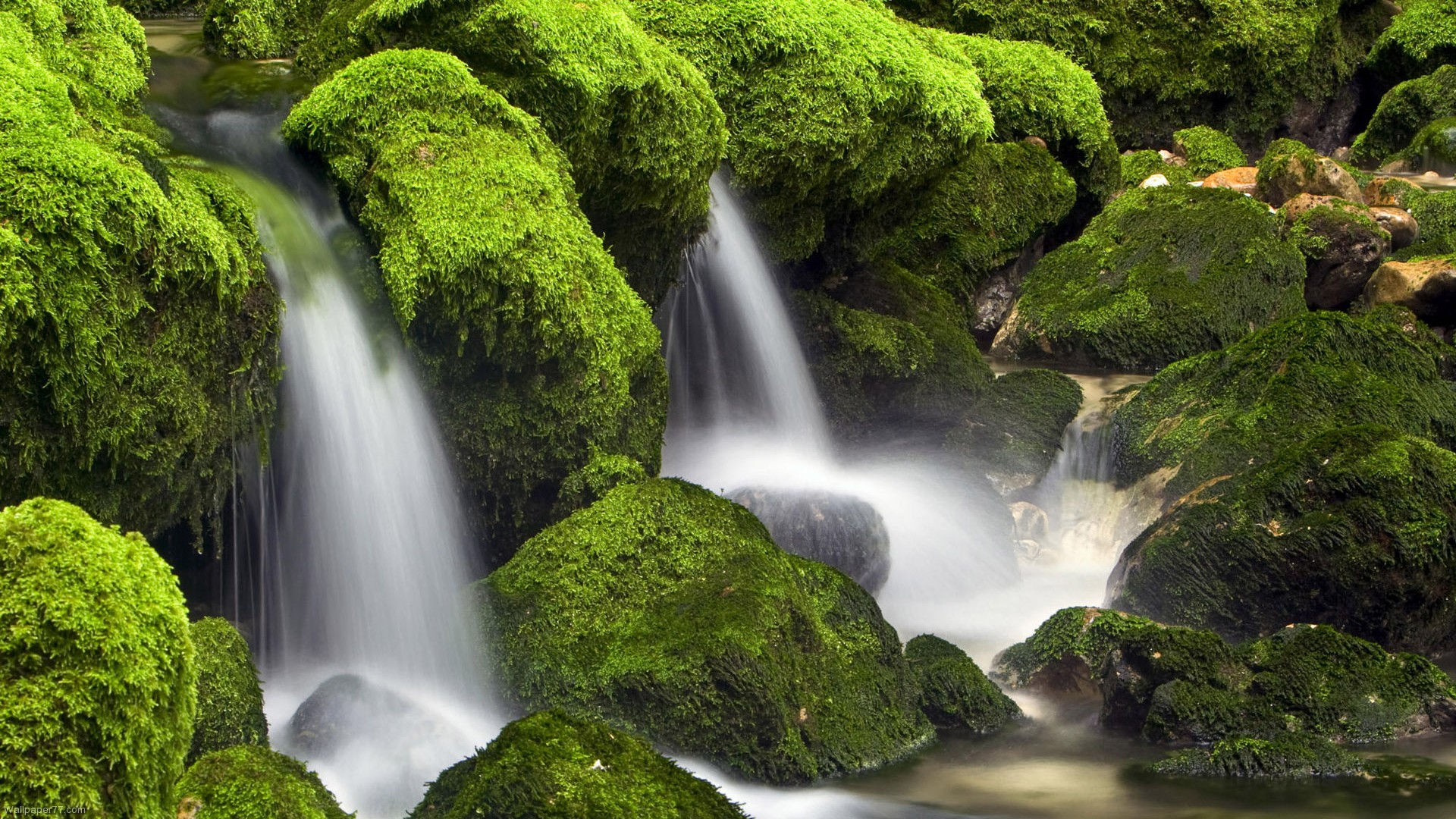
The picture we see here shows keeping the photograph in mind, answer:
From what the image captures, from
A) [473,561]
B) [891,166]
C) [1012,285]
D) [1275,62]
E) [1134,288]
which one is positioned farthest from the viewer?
[1275,62]

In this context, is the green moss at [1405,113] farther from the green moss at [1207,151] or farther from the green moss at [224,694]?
the green moss at [224,694]

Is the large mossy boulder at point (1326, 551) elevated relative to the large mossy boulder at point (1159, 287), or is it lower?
lower

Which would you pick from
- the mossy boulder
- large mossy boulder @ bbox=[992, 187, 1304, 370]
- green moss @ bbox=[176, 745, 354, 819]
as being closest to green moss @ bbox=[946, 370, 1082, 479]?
large mossy boulder @ bbox=[992, 187, 1304, 370]

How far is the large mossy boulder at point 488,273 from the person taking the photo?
7828mm

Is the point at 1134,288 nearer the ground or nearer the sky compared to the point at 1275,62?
nearer the ground

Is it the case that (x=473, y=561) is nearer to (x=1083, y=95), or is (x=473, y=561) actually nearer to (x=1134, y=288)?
(x=1134, y=288)

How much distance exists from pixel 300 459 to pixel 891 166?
573 centimetres

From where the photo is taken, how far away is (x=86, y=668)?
140 inches

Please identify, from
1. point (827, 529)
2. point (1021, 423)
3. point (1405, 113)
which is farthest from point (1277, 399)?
point (1405, 113)

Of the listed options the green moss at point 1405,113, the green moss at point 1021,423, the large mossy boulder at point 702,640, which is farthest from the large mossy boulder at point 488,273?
the green moss at point 1405,113

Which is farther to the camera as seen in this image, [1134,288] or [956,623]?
[1134,288]

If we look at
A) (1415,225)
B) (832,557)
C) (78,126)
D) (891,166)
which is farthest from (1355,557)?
(1415,225)

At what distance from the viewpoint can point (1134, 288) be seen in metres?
14.4

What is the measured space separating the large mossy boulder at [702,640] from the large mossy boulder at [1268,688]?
1072mm
